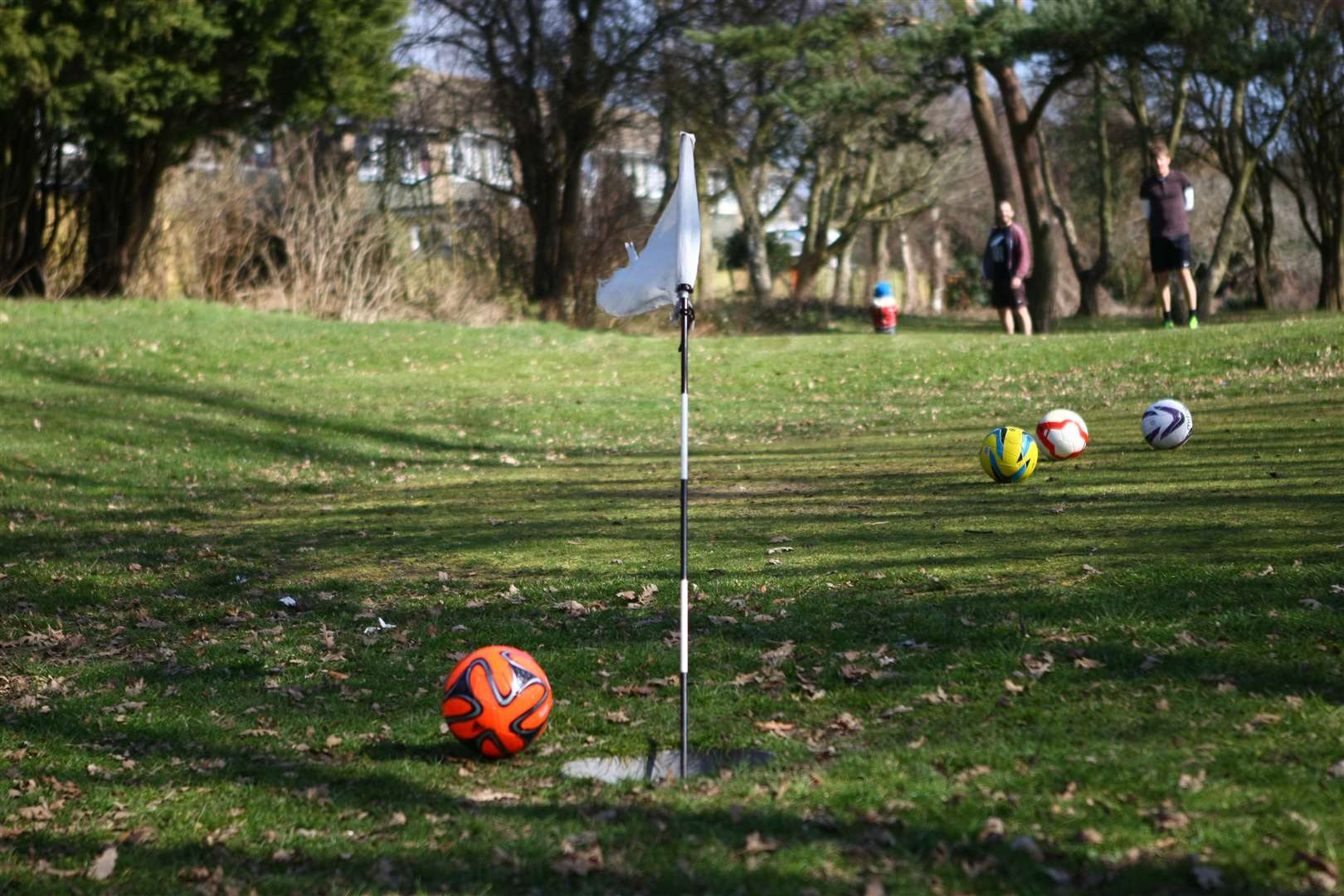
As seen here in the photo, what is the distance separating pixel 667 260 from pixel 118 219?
24.5m

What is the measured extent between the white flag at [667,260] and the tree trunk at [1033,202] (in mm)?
23864

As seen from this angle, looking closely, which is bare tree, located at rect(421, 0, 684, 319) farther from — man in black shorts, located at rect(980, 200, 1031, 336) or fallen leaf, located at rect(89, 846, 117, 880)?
fallen leaf, located at rect(89, 846, 117, 880)

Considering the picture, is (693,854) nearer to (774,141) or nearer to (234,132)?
(234,132)

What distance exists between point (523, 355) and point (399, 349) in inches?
89.8

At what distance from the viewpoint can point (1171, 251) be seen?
21125 mm

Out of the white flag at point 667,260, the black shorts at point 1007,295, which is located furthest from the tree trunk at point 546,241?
the white flag at point 667,260

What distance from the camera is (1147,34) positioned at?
25672mm

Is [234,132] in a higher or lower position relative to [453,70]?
lower

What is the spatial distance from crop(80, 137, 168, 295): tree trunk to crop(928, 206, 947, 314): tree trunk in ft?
133

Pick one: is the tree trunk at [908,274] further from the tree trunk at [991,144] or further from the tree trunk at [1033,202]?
the tree trunk at [991,144]

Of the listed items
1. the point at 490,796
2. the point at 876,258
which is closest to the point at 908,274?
the point at 876,258

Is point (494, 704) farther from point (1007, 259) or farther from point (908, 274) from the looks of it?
point (908, 274)

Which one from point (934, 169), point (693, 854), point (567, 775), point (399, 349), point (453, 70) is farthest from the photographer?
point (934, 169)

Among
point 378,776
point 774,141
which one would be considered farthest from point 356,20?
point 378,776
